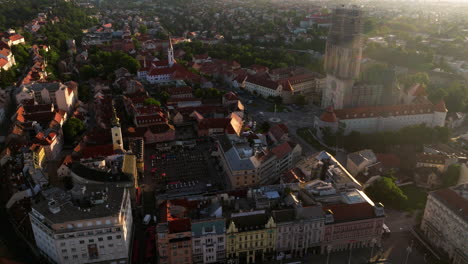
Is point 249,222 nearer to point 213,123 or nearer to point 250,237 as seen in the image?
point 250,237

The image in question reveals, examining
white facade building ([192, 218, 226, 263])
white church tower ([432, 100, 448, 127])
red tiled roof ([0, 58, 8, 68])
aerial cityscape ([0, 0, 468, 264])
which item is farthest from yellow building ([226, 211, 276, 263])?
red tiled roof ([0, 58, 8, 68])

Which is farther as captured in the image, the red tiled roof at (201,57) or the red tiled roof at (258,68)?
the red tiled roof at (201,57)

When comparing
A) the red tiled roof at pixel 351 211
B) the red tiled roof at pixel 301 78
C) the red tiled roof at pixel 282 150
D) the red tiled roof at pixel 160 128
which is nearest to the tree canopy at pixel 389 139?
the red tiled roof at pixel 282 150

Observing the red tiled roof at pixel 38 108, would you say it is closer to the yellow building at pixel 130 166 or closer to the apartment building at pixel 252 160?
the yellow building at pixel 130 166

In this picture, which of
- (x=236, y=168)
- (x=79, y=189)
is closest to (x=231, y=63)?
(x=236, y=168)

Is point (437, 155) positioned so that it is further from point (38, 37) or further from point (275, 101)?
point (38, 37)

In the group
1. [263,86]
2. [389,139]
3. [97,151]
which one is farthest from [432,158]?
[97,151]
